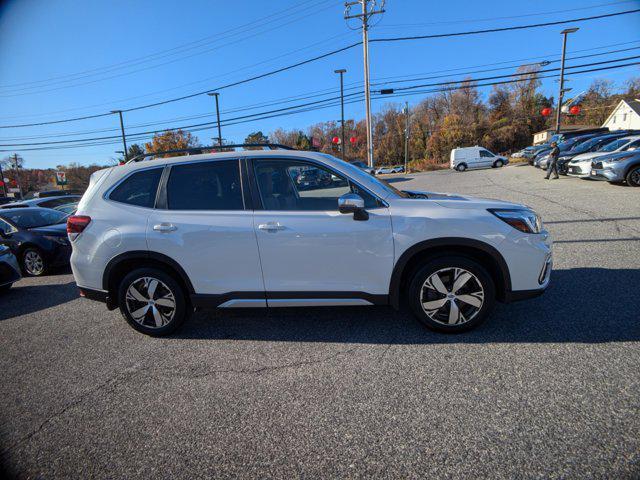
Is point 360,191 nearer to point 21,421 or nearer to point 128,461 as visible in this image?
point 128,461

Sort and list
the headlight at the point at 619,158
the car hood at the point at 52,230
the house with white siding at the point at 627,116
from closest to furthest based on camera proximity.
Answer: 1. the car hood at the point at 52,230
2. the headlight at the point at 619,158
3. the house with white siding at the point at 627,116

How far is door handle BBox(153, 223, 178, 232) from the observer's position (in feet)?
11.0

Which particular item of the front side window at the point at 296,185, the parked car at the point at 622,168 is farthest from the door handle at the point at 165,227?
the parked car at the point at 622,168

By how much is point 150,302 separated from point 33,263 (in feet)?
18.0

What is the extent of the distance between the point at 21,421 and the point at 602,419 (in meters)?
4.00

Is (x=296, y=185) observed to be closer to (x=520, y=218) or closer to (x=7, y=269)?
(x=520, y=218)

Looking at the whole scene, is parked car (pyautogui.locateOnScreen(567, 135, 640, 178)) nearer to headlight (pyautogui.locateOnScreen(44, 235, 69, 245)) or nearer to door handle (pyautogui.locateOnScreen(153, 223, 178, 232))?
door handle (pyautogui.locateOnScreen(153, 223, 178, 232))

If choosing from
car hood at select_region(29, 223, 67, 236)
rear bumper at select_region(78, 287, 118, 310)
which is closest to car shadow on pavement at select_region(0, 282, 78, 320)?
car hood at select_region(29, 223, 67, 236)

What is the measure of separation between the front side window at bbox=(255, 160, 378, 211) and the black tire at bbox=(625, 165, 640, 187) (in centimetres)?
1261

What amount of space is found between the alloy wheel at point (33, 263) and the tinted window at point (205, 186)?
5613 mm

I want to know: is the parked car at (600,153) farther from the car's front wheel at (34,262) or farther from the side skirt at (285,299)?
the car's front wheel at (34,262)

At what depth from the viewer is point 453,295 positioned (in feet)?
10.4

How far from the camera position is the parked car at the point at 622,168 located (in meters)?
11.1

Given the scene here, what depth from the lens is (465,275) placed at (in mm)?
3154
